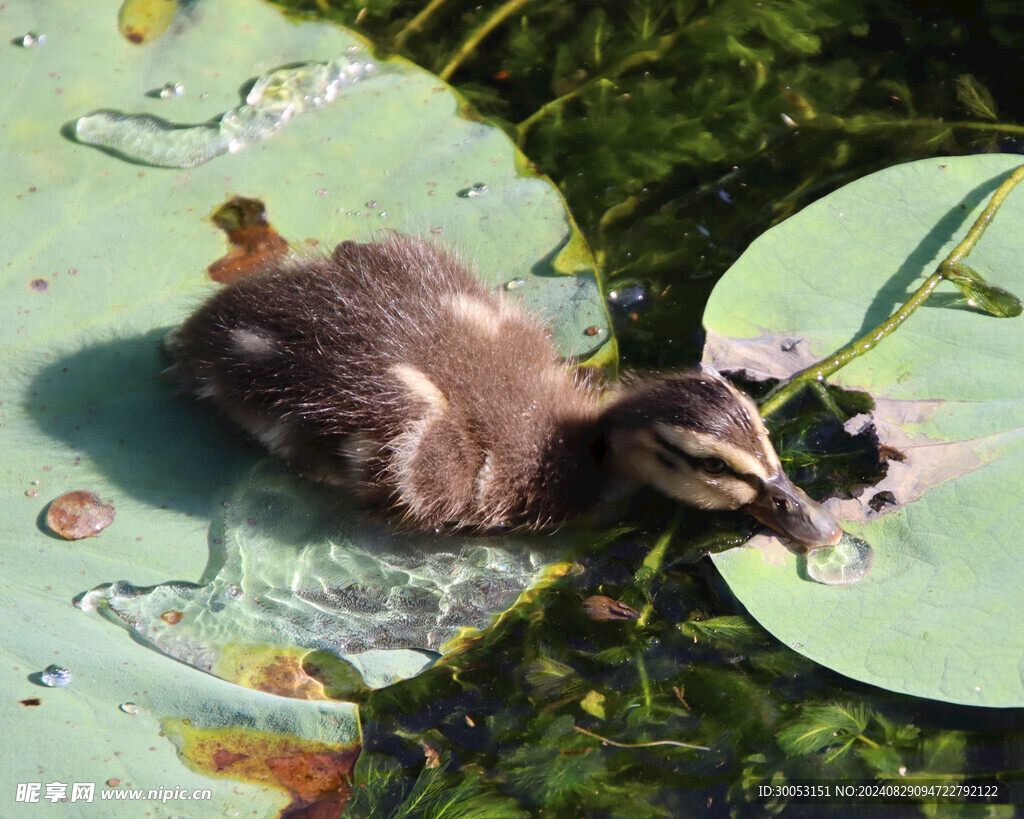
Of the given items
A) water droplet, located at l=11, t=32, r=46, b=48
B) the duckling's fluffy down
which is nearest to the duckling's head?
the duckling's fluffy down

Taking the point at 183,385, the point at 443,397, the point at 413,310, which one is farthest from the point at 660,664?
the point at 183,385

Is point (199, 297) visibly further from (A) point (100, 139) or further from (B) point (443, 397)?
(B) point (443, 397)

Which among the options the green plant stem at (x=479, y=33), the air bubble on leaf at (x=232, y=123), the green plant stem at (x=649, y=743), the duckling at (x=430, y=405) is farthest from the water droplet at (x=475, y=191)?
the green plant stem at (x=649, y=743)

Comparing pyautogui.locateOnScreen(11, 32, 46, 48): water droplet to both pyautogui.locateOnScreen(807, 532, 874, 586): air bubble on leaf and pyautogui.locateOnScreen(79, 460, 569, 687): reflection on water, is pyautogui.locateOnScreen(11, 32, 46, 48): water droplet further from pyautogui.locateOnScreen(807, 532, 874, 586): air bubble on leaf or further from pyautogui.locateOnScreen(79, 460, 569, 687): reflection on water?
pyautogui.locateOnScreen(807, 532, 874, 586): air bubble on leaf

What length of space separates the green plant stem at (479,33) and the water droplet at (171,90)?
36.4 inches

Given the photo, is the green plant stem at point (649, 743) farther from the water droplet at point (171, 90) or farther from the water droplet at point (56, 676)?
the water droplet at point (171, 90)

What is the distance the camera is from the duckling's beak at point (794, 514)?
216cm

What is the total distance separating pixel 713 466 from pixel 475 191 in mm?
1031

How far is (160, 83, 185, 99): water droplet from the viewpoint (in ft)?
8.99

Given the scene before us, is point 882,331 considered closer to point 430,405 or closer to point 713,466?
point 713,466

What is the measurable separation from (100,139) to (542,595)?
1.75 m

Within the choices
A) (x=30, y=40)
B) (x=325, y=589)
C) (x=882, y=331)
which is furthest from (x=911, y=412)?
(x=30, y=40)

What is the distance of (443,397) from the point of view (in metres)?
2.25

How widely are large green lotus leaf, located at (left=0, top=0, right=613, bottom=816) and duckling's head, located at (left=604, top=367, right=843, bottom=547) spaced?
1.06 ft
